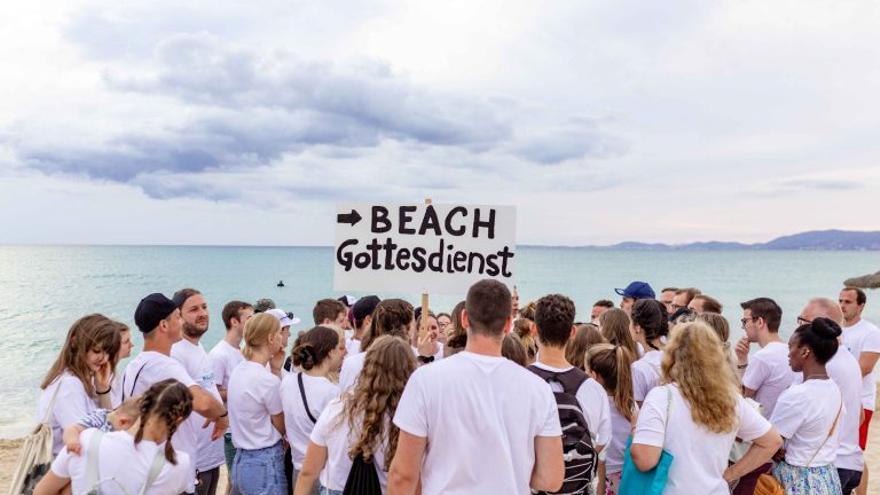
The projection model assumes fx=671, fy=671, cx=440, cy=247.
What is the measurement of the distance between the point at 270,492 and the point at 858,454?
4.52 meters

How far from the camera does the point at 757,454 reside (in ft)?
12.8

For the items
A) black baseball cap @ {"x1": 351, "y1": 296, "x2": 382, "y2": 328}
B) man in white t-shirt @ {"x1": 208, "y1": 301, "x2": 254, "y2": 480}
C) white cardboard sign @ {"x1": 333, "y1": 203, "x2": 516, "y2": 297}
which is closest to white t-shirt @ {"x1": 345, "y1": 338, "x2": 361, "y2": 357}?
black baseball cap @ {"x1": 351, "y1": 296, "x2": 382, "y2": 328}

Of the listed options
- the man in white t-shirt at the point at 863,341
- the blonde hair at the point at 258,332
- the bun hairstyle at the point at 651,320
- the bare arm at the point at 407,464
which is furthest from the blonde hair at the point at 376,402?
the man in white t-shirt at the point at 863,341

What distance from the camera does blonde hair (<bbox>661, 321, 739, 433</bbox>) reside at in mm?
3572

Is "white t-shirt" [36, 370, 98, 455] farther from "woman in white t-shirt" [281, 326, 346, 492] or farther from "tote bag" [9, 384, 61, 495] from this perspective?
"woman in white t-shirt" [281, 326, 346, 492]

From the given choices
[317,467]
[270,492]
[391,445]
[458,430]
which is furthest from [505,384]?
[270,492]

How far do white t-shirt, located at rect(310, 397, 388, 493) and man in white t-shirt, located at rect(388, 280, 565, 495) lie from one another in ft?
1.93

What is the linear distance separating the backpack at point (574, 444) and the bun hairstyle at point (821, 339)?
1.76m

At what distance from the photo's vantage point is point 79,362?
405 centimetres

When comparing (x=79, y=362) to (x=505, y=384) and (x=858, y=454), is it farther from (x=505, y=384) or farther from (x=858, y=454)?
(x=858, y=454)

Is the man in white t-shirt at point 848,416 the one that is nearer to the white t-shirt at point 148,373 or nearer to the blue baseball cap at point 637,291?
the blue baseball cap at point 637,291

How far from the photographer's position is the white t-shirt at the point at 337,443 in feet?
12.5

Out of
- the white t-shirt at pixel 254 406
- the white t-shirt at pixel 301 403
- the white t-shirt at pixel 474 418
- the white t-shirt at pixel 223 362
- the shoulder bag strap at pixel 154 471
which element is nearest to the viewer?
the white t-shirt at pixel 474 418

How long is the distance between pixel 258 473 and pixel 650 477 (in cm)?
285
